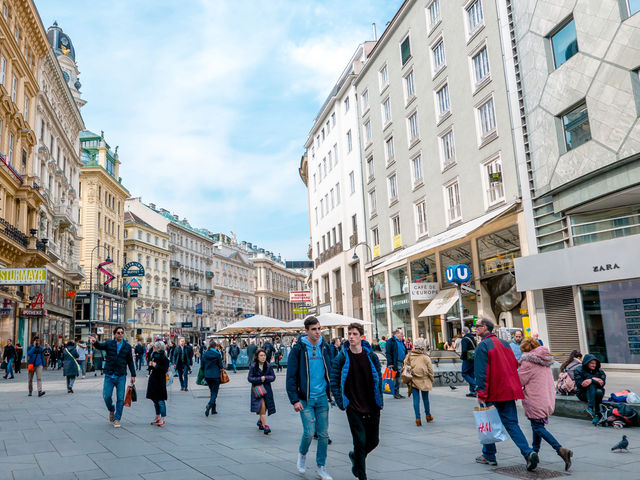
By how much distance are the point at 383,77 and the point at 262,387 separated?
2987cm

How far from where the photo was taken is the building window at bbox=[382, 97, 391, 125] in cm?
3544

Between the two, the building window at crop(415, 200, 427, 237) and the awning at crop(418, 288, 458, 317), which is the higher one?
the building window at crop(415, 200, 427, 237)

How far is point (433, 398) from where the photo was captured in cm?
1470

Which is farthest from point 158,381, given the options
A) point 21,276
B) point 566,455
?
point 21,276

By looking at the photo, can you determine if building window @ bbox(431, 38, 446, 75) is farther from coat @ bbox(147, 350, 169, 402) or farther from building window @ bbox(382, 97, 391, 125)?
coat @ bbox(147, 350, 169, 402)

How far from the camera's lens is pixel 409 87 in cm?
3281

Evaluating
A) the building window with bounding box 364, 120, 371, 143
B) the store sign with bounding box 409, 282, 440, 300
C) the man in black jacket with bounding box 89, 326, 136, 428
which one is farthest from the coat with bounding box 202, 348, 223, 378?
the building window with bounding box 364, 120, 371, 143

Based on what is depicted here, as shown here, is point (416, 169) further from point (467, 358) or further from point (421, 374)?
point (421, 374)

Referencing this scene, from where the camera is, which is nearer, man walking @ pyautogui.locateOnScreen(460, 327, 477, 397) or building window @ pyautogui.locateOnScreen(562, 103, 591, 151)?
man walking @ pyautogui.locateOnScreen(460, 327, 477, 397)

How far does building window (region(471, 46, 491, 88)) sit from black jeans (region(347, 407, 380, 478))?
71.0ft

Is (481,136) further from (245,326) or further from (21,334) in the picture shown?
(21,334)

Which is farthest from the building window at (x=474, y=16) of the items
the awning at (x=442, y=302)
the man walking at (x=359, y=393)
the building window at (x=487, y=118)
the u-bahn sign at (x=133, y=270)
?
the u-bahn sign at (x=133, y=270)

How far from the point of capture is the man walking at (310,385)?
6715 millimetres

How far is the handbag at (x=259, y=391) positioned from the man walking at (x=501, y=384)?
14.4 ft
